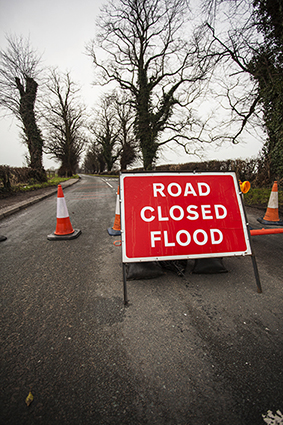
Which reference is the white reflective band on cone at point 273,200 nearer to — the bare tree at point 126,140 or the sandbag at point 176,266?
the sandbag at point 176,266

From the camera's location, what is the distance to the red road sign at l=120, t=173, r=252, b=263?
7.15 feet

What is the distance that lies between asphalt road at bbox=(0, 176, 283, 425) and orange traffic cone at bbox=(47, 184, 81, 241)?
1.14 m

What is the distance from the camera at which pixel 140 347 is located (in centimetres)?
149

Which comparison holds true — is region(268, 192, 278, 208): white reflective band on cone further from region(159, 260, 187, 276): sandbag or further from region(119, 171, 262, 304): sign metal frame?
region(159, 260, 187, 276): sandbag

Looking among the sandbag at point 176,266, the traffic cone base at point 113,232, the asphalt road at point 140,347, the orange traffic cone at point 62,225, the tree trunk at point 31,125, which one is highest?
the tree trunk at point 31,125

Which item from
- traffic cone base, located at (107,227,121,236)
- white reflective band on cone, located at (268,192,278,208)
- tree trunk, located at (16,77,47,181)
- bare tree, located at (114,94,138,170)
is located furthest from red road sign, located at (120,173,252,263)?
bare tree, located at (114,94,138,170)

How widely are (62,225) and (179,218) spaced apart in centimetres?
274

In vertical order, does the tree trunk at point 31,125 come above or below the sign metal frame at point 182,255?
above

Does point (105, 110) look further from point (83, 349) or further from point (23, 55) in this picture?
point (83, 349)

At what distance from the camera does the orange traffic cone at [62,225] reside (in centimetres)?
383

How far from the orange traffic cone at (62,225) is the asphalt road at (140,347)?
114cm

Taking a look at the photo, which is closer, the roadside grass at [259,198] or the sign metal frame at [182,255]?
the sign metal frame at [182,255]

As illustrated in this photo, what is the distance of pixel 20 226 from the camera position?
4715 mm

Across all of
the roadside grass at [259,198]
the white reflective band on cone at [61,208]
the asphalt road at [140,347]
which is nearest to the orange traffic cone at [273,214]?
the roadside grass at [259,198]
